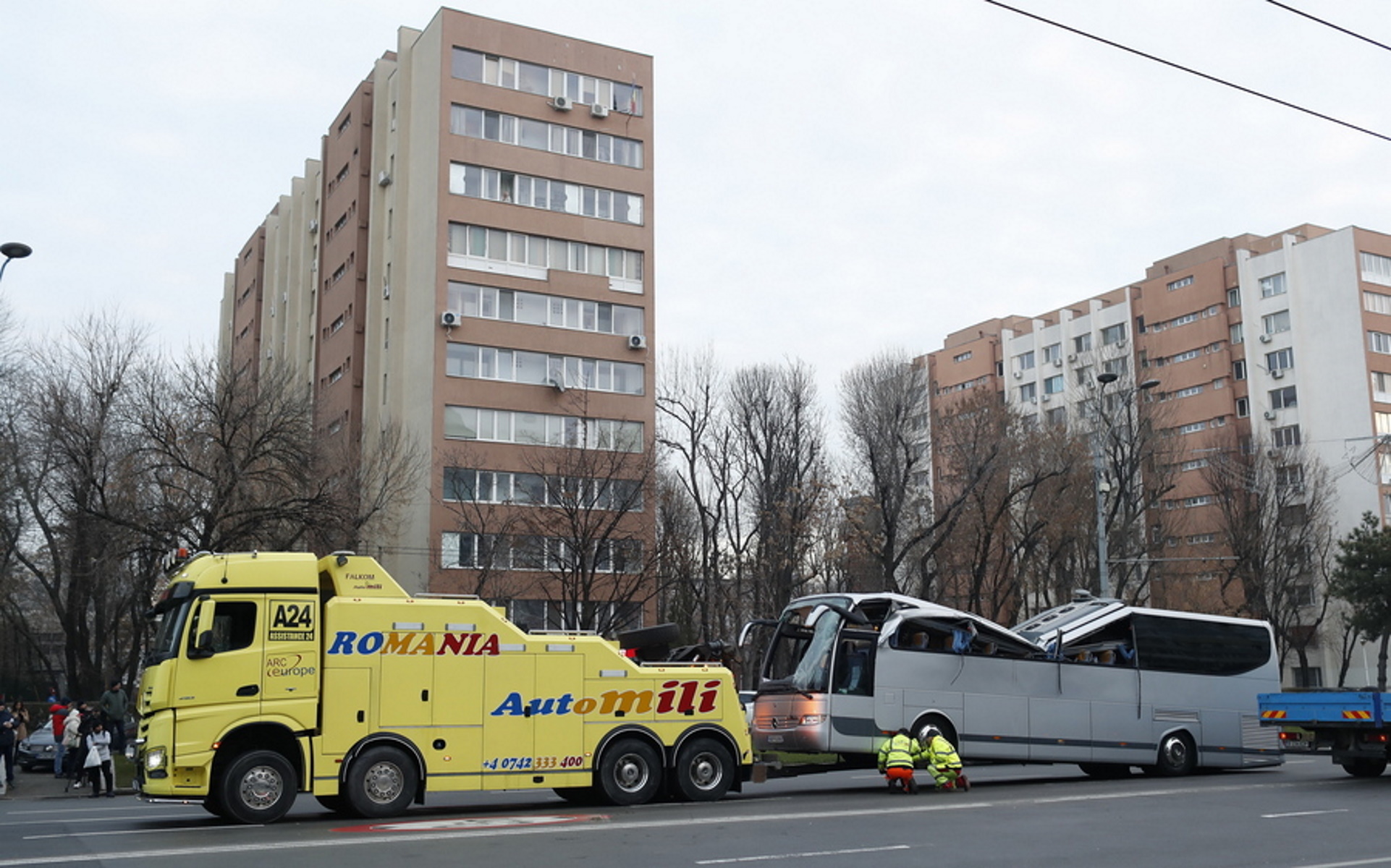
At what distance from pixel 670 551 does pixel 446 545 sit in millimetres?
8625

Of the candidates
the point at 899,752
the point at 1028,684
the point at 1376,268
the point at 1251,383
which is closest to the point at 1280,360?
the point at 1251,383

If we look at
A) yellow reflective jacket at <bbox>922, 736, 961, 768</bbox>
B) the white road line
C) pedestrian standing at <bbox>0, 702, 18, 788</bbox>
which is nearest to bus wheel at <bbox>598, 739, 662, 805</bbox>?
yellow reflective jacket at <bbox>922, 736, 961, 768</bbox>

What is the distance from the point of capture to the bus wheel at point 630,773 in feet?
55.1

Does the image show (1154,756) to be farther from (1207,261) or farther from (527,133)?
(1207,261)

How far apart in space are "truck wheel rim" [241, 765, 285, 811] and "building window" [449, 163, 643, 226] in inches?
1505

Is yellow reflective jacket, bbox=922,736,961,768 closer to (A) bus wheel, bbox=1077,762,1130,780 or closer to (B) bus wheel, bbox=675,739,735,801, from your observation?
(B) bus wheel, bbox=675,739,735,801

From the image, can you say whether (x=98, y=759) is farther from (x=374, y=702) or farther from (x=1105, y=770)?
(x=1105, y=770)

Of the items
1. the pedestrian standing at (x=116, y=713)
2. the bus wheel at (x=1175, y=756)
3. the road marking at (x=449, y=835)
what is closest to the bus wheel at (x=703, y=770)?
the road marking at (x=449, y=835)

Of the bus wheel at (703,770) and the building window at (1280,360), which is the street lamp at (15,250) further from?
the building window at (1280,360)

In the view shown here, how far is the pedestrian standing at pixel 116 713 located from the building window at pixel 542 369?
2415 centimetres

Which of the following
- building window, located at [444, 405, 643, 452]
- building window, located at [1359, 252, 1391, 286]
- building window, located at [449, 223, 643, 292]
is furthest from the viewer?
building window, located at [1359, 252, 1391, 286]

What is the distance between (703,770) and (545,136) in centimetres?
3956

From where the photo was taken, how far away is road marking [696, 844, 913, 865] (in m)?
11.5

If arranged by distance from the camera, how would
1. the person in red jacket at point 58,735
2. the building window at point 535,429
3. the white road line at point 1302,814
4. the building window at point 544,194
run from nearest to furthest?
the white road line at point 1302,814 → the person in red jacket at point 58,735 → the building window at point 535,429 → the building window at point 544,194
